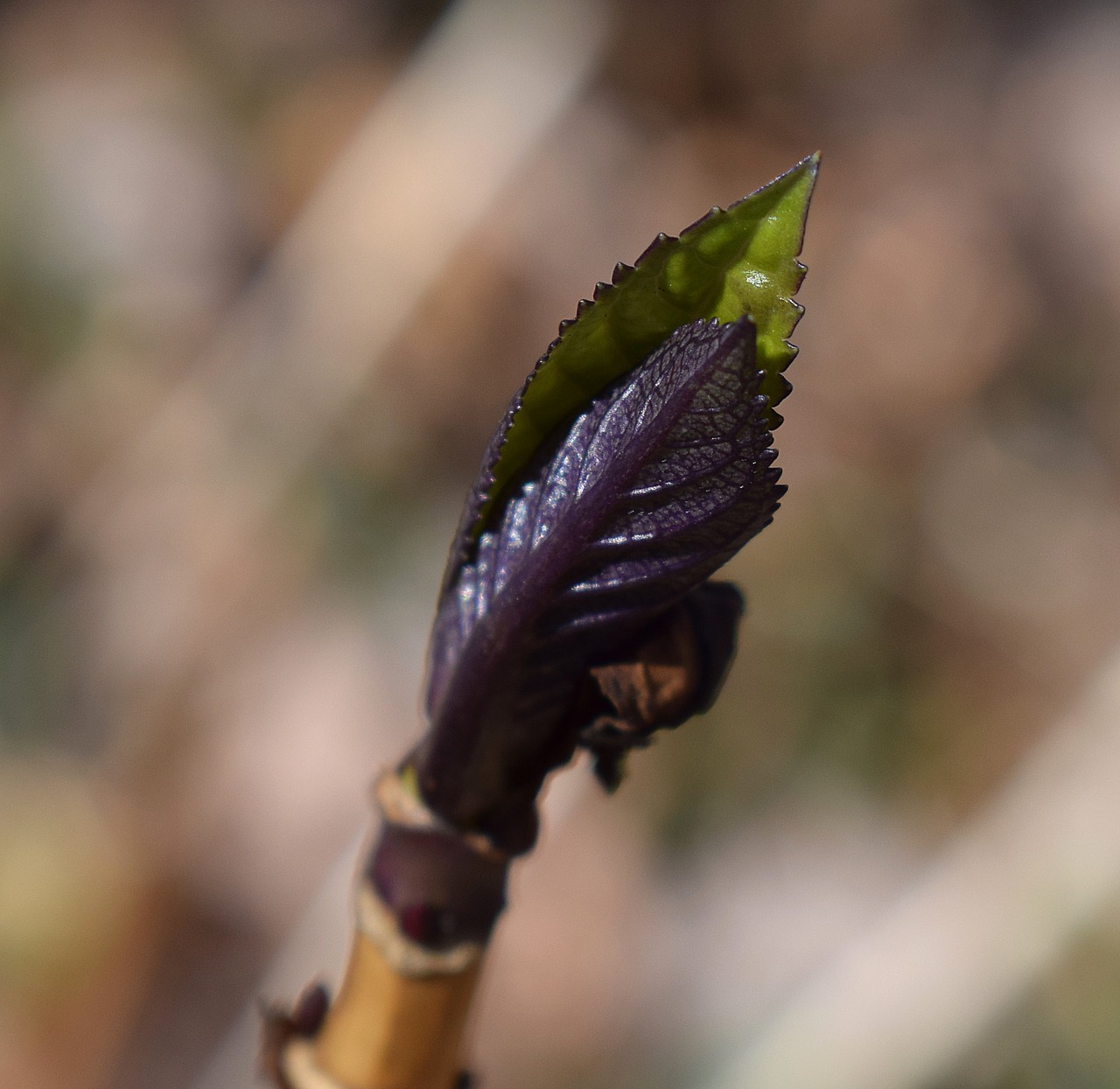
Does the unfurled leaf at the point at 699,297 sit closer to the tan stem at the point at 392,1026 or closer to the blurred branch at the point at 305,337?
the tan stem at the point at 392,1026

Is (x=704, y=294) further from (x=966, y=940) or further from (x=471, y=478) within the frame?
(x=471, y=478)

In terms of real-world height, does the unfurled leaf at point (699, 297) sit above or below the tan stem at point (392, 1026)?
above

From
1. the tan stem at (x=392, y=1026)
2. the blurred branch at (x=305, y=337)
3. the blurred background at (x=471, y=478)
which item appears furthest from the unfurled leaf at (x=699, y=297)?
the blurred branch at (x=305, y=337)

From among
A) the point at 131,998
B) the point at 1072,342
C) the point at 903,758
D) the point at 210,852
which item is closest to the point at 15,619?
the point at 210,852

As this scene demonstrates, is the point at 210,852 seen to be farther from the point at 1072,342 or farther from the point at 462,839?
the point at 1072,342

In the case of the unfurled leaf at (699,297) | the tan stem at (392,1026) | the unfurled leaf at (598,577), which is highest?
the unfurled leaf at (699,297)

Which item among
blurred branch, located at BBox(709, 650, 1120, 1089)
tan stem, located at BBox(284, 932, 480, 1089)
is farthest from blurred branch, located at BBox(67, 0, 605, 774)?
tan stem, located at BBox(284, 932, 480, 1089)

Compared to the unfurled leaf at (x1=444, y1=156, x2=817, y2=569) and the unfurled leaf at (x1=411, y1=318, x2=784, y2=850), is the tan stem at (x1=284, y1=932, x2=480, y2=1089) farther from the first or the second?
the unfurled leaf at (x1=444, y1=156, x2=817, y2=569)
